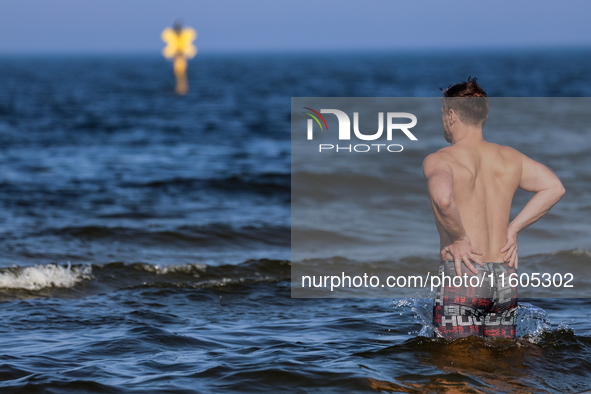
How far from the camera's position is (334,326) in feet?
19.9

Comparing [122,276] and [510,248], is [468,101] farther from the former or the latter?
[122,276]

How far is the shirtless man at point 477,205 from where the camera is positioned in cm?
416

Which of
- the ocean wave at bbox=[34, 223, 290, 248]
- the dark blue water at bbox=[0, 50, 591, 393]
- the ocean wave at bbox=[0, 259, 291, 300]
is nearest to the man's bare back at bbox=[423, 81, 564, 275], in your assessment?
the dark blue water at bbox=[0, 50, 591, 393]

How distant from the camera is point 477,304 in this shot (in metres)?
4.38

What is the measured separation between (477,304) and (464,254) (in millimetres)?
415

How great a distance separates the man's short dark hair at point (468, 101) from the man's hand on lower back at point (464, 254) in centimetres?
78

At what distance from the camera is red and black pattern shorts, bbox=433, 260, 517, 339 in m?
4.30

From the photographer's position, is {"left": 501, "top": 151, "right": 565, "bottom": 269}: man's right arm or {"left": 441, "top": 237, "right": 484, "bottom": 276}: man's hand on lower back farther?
{"left": 501, "top": 151, "right": 565, "bottom": 269}: man's right arm

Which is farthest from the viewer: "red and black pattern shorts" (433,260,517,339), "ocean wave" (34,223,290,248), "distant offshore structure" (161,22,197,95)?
"distant offshore structure" (161,22,197,95)

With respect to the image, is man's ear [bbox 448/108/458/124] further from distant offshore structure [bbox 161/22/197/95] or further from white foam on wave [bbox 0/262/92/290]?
distant offshore structure [bbox 161/22/197/95]

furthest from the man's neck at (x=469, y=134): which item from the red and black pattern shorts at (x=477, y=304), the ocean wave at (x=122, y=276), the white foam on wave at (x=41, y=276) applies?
the white foam on wave at (x=41, y=276)

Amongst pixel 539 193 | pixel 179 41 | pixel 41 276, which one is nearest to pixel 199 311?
pixel 41 276

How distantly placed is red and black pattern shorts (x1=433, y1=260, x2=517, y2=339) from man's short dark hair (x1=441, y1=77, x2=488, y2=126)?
37.5 inches

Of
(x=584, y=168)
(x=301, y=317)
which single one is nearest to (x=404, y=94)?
(x=584, y=168)
